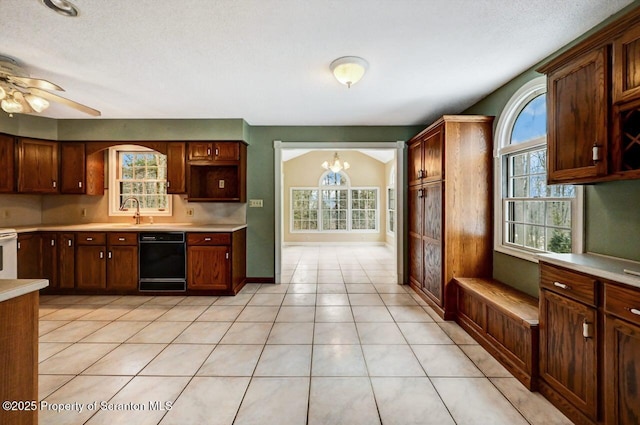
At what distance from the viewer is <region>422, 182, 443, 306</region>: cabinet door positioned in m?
3.35

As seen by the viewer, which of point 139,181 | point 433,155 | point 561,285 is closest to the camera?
point 561,285

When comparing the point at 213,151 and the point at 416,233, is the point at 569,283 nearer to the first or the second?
the point at 416,233

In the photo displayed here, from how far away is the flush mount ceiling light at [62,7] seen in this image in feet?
5.91

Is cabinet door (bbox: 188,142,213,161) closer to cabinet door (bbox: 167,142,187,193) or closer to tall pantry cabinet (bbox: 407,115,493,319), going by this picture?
cabinet door (bbox: 167,142,187,193)

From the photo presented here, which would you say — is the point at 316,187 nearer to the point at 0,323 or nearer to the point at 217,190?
the point at 217,190

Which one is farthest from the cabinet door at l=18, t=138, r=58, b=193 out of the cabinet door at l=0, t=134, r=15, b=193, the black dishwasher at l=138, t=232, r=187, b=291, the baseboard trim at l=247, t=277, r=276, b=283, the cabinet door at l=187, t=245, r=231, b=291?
the baseboard trim at l=247, t=277, r=276, b=283

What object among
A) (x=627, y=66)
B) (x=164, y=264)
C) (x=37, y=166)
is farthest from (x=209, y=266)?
(x=627, y=66)

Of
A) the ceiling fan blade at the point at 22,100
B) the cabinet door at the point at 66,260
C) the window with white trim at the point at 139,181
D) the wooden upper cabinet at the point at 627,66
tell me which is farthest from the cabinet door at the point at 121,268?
the wooden upper cabinet at the point at 627,66

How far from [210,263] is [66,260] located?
203 cm

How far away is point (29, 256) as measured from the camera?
385cm

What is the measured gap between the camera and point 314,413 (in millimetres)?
1794

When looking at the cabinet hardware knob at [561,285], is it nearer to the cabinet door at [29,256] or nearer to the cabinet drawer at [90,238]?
the cabinet drawer at [90,238]

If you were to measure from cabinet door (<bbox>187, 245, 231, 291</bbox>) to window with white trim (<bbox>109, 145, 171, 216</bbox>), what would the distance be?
1.24 meters

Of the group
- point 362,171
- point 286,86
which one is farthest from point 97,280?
point 362,171
